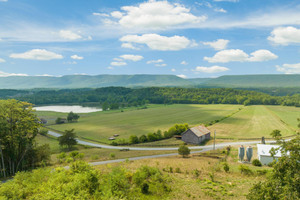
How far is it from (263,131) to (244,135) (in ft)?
35.2

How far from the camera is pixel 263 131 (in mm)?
73500

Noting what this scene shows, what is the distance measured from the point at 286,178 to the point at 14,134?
36233mm

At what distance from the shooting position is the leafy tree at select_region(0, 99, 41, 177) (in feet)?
100

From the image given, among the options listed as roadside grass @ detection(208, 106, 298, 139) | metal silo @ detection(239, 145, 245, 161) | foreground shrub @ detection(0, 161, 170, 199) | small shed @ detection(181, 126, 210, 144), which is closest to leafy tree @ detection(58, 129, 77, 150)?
small shed @ detection(181, 126, 210, 144)

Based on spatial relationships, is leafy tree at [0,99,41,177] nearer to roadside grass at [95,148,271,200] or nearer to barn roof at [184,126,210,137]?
roadside grass at [95,148,271,200]

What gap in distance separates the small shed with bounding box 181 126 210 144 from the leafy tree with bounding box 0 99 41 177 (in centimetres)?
4673

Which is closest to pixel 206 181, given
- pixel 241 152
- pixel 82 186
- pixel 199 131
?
pixel 241 152

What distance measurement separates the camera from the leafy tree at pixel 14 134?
3052 centimetres

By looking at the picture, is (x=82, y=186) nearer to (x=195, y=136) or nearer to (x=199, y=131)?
(x=195, y=136)

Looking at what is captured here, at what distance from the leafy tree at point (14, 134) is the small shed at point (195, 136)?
153ft

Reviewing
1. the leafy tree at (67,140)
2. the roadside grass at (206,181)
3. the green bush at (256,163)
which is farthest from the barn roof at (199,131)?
the leafy tree at (67,140)

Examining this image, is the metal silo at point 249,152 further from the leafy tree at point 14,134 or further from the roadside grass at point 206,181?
the leafy tree at point 14,134

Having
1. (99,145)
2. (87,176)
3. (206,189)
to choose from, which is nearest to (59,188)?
(87,176)

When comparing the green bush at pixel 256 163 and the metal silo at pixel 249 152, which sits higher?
the metal silo at pixel 249 152
